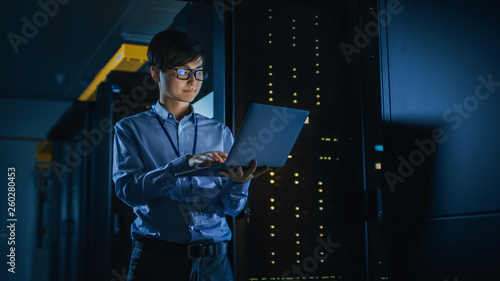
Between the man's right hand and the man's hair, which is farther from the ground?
the man's hair

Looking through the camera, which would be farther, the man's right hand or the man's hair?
the man's hair

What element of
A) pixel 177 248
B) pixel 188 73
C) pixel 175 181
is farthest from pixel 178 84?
pixel 177 248

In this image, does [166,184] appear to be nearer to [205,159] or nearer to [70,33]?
[205,159]

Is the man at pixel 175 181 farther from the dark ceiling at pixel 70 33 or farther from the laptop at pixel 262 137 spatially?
the dark ceiling at pixel 70 33

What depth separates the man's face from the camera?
5.21 feet

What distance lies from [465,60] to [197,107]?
1.50 meters

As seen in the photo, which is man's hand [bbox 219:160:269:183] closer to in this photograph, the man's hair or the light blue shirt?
the light blue shirt

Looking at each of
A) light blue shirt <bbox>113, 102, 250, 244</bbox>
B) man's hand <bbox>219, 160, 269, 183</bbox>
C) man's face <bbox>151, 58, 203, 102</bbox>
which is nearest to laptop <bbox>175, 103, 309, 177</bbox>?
man's hand <bbox>219, 160, 269, 183</bbox>

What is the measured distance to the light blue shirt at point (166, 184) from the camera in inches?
56.7

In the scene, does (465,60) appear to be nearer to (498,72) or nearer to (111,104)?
(498,72)

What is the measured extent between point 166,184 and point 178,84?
0.37m

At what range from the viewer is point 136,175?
145 cm

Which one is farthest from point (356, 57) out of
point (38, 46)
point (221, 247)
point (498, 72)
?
point (38, 46)

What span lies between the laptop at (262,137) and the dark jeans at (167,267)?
30 cm
